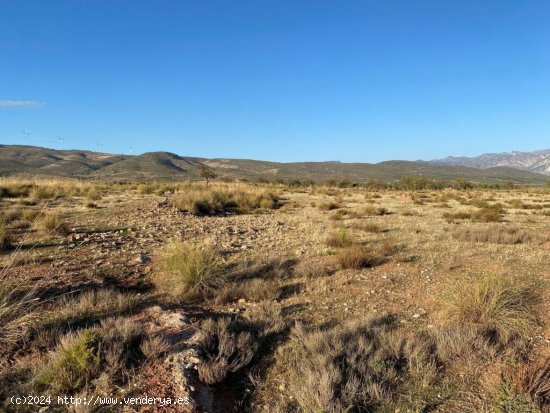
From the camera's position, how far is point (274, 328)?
5180mm

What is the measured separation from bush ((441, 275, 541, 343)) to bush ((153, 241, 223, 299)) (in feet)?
12.7

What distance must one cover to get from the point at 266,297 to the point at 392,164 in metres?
200

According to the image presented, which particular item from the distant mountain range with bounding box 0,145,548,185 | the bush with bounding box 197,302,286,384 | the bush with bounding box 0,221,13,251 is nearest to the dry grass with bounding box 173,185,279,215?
the bush with bounding box 0,221,13,251

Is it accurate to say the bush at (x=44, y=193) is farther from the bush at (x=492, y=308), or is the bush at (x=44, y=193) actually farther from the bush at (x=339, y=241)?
the bush at (x=492, y=308)

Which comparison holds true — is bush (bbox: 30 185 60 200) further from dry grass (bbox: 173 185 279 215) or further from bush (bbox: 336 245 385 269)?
bush (bbox: 336 245 385 269)

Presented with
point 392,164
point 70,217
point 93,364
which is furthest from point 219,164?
point 93,364

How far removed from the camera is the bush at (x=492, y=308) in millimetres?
5199

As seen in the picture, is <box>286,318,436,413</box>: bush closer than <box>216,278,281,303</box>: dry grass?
Yes

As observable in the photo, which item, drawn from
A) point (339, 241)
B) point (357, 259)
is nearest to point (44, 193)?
point (339, 241)

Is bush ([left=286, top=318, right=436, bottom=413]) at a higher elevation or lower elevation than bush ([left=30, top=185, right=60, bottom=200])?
lower

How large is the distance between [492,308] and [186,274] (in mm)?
4813

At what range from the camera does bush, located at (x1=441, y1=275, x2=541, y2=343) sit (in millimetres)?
5199

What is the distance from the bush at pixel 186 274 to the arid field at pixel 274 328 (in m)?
0.03

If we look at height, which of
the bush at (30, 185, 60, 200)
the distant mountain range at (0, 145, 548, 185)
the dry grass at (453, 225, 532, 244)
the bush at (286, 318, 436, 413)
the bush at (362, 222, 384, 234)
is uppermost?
the distant mountain range at (0, 145, 548, 185)
